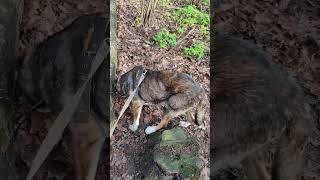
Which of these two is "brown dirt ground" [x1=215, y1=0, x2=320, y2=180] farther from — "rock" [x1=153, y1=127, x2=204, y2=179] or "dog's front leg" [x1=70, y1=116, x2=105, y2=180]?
"dog's front leg" [x1=70, y1=116, x2=105, y2=180]

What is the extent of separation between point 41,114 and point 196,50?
0.70 metres

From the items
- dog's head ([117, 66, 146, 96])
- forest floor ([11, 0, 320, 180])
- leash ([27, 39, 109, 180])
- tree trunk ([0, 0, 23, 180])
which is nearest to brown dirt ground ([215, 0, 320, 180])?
forest floor ([11, 0, 320, 180])

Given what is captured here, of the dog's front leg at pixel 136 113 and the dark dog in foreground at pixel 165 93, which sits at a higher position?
the dark dog in foreground at pixel 165 93

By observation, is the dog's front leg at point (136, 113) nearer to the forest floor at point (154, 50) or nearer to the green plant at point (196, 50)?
the forest floor at point (154, 50)

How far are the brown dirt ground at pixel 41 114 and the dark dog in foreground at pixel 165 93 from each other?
29cm

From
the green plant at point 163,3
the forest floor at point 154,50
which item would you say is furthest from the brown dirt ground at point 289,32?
the green plant at point 163,3

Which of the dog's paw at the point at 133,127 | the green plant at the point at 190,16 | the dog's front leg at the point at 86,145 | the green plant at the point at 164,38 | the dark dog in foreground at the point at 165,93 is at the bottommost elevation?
A: the dog's front leg at the point at 86,145

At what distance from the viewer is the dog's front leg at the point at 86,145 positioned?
2.18 m

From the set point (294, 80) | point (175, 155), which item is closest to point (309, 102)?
point (294, 80)

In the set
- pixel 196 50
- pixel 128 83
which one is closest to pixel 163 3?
pixel 196 50

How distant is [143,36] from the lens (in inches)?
87.0

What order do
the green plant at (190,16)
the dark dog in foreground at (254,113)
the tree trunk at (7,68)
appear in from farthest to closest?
the green plant at (190,16)
the dark dog in foreground at (254,113)
the tree trunk at (7,68)

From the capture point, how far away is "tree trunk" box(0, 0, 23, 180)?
1971 millimetres

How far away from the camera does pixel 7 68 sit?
6.68 ft
